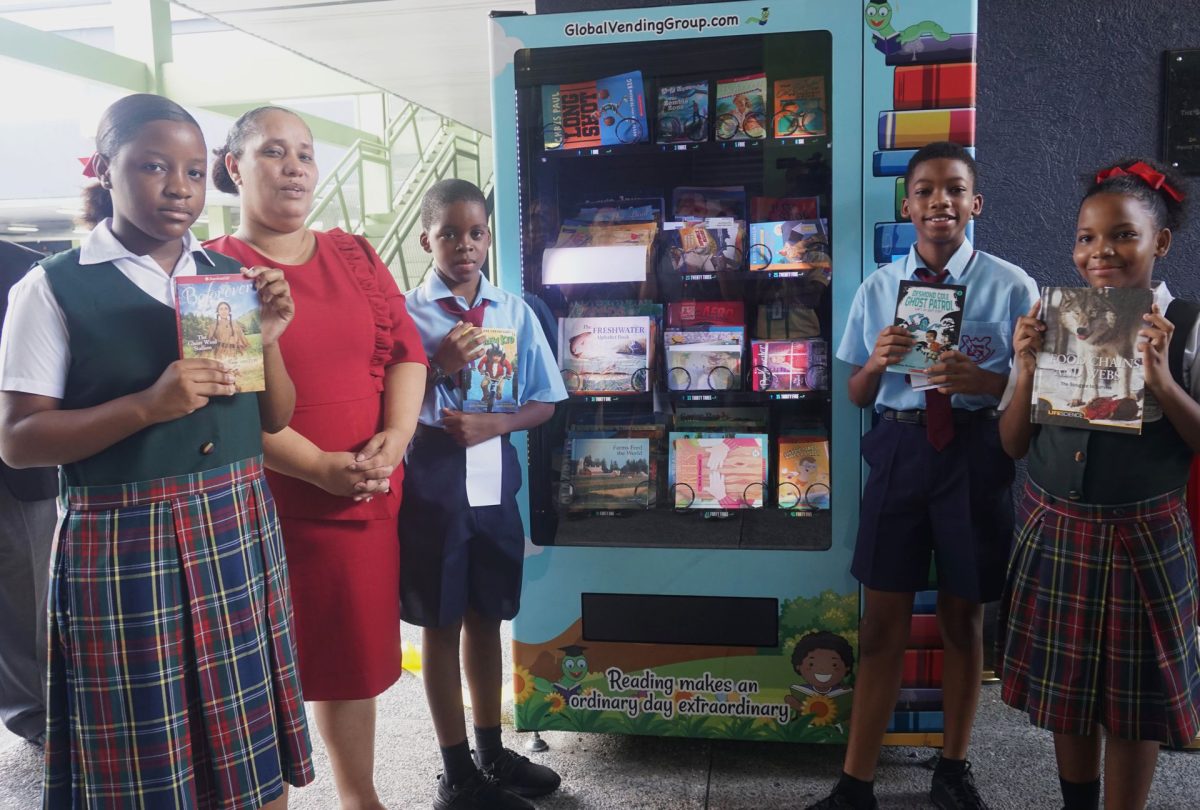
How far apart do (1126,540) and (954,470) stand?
1.22ft

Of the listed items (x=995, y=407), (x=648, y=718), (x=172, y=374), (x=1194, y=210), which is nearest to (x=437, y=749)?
(x=648, y=718)

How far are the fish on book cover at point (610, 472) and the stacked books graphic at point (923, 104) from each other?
0.92 meters

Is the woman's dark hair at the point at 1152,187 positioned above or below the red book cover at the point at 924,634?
above

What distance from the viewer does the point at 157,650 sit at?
55.0 inches

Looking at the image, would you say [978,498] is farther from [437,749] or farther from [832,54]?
[437,749]

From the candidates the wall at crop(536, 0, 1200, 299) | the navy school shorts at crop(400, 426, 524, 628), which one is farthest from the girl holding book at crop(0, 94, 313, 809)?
the wall at crop(536, 0, 1200, 299)

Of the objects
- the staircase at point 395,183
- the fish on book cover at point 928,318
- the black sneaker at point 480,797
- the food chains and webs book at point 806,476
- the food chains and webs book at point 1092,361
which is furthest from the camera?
the staircase at point 395,183

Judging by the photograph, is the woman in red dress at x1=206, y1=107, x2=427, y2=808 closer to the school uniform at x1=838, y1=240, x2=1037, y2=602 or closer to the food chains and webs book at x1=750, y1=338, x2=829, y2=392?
the food chains and webs book at x1=750, y1=338, x2=829, y2=392

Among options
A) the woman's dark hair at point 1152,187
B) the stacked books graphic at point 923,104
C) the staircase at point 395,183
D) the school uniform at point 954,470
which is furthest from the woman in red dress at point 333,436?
the staircase at point 395,183

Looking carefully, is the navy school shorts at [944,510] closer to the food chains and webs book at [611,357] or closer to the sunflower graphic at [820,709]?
the sunflower graphic at [820,709]

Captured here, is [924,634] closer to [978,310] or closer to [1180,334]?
[978,310]

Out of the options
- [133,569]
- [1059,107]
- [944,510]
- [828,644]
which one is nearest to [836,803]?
[828,644]

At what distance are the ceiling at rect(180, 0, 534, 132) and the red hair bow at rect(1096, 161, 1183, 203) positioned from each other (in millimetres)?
1785

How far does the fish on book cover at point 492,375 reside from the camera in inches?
82.2
